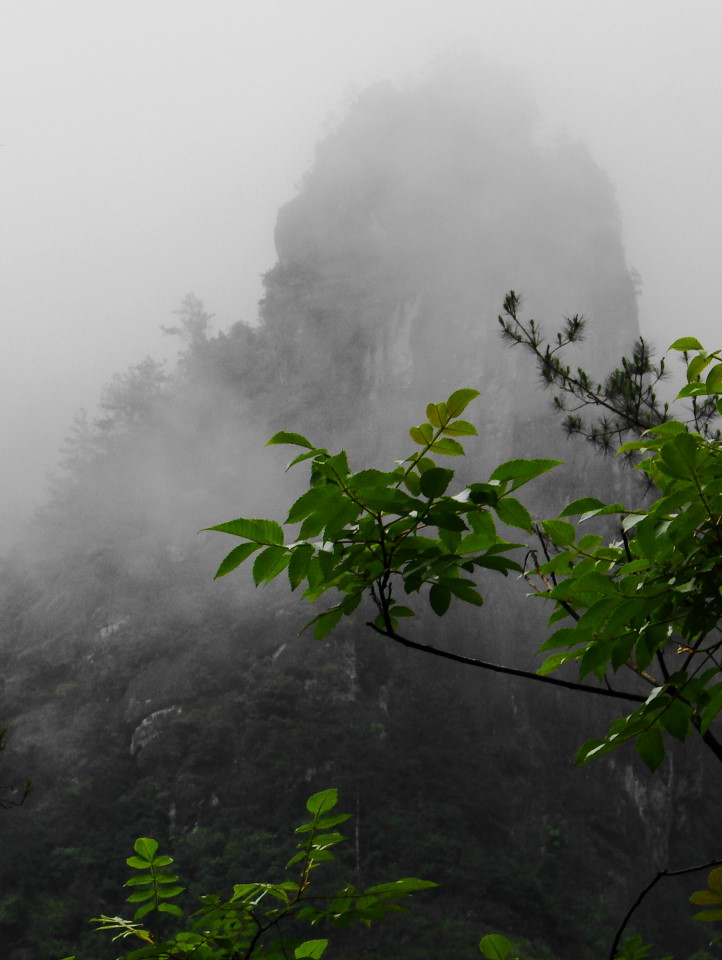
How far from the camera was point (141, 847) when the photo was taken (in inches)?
25.7

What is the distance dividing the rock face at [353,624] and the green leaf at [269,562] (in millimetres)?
7232

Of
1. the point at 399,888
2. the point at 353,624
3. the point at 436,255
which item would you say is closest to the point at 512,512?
the point at 399,888

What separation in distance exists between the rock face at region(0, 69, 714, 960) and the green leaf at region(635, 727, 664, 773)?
282 inches

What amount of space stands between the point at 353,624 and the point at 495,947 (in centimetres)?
978

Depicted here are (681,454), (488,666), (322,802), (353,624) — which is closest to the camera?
(681,454)

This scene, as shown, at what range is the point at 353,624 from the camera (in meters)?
10.2

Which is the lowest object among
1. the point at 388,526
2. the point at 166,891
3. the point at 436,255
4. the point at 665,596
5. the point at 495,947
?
the point at 495,947

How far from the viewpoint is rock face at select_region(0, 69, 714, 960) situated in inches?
298

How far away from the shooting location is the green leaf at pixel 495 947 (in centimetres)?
55

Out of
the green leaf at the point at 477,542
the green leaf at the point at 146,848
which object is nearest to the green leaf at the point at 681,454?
the green leaf at the point at 477,542

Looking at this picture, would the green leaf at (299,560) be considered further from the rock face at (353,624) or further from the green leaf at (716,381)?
the rock face at (353,624)

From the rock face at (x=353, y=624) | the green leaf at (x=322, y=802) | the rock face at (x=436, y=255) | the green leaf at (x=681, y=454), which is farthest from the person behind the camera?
the rock face at (x=436, y=255)

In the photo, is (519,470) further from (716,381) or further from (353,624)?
(353,624)

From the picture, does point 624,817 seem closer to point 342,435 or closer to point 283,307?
point 342,435
